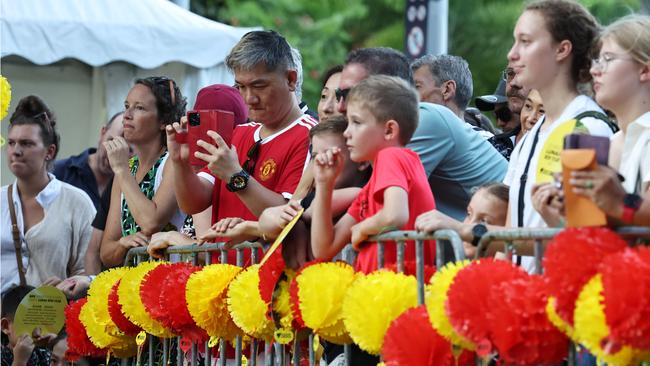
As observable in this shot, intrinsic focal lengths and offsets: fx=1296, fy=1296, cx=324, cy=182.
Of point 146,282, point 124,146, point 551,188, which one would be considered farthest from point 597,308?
point 124,146

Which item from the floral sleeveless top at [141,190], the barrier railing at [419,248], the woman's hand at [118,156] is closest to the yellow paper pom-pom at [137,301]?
the barrier railing at [419,248]

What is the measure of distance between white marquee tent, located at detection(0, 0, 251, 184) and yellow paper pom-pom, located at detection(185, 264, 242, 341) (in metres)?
4.55

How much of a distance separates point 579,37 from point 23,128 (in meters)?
4.89

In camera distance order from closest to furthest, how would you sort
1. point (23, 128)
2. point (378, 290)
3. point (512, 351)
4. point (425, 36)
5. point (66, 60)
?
point (512, 351), point (378, 290), point (23, 128), point (66, 60), point (425, 36)

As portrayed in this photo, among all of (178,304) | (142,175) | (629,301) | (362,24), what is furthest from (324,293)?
(362,24)

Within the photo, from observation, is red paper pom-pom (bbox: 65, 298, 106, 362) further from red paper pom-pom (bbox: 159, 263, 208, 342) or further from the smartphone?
the smartphone

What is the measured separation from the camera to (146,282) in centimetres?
609

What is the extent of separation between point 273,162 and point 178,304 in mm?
767

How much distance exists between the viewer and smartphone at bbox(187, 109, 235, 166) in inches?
224

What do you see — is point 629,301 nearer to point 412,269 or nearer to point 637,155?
point 637,155

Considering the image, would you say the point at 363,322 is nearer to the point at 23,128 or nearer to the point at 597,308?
the point at 597,308

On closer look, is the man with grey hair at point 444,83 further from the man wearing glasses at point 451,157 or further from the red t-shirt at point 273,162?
the man wearing glasses at point 451,157

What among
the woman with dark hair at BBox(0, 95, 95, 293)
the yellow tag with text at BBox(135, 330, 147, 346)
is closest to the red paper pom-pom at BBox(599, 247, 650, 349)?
the yellow tag with text at BBox(135, 330, 147, 346)

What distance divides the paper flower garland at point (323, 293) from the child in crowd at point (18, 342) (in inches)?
108
